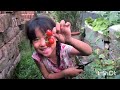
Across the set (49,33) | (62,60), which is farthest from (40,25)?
(62,60)

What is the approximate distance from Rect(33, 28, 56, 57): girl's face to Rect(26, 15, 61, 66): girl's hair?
0.02 meters

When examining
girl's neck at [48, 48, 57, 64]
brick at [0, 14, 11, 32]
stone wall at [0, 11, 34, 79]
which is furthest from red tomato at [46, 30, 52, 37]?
brick at [0, 14, 11, 32]

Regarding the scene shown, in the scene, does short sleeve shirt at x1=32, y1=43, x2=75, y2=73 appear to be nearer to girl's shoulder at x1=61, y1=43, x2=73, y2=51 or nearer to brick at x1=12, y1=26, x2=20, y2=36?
girl's shoulder at x1=61, y1=43, x2=73, y2=51

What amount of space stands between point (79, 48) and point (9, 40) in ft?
1.99

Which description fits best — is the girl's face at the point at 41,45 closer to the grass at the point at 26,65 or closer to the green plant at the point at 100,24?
the grass at the point at 26,65

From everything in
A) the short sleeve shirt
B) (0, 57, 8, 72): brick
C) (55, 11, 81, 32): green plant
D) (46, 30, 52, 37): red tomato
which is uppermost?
(55, 11, 81, 32): green plant

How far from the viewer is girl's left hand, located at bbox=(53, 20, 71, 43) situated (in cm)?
140

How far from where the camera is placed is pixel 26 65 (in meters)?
1.83

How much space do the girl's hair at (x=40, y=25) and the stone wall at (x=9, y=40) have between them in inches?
8.7

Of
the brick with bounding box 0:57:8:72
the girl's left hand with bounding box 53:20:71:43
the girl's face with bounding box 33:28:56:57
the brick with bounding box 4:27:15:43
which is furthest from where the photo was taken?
the brick with bounding box 4:27:15:43

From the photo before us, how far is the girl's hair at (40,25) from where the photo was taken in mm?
1518

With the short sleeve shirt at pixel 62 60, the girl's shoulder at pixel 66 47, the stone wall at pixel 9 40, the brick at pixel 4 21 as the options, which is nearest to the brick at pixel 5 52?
the stone wall at pixel 9 40
